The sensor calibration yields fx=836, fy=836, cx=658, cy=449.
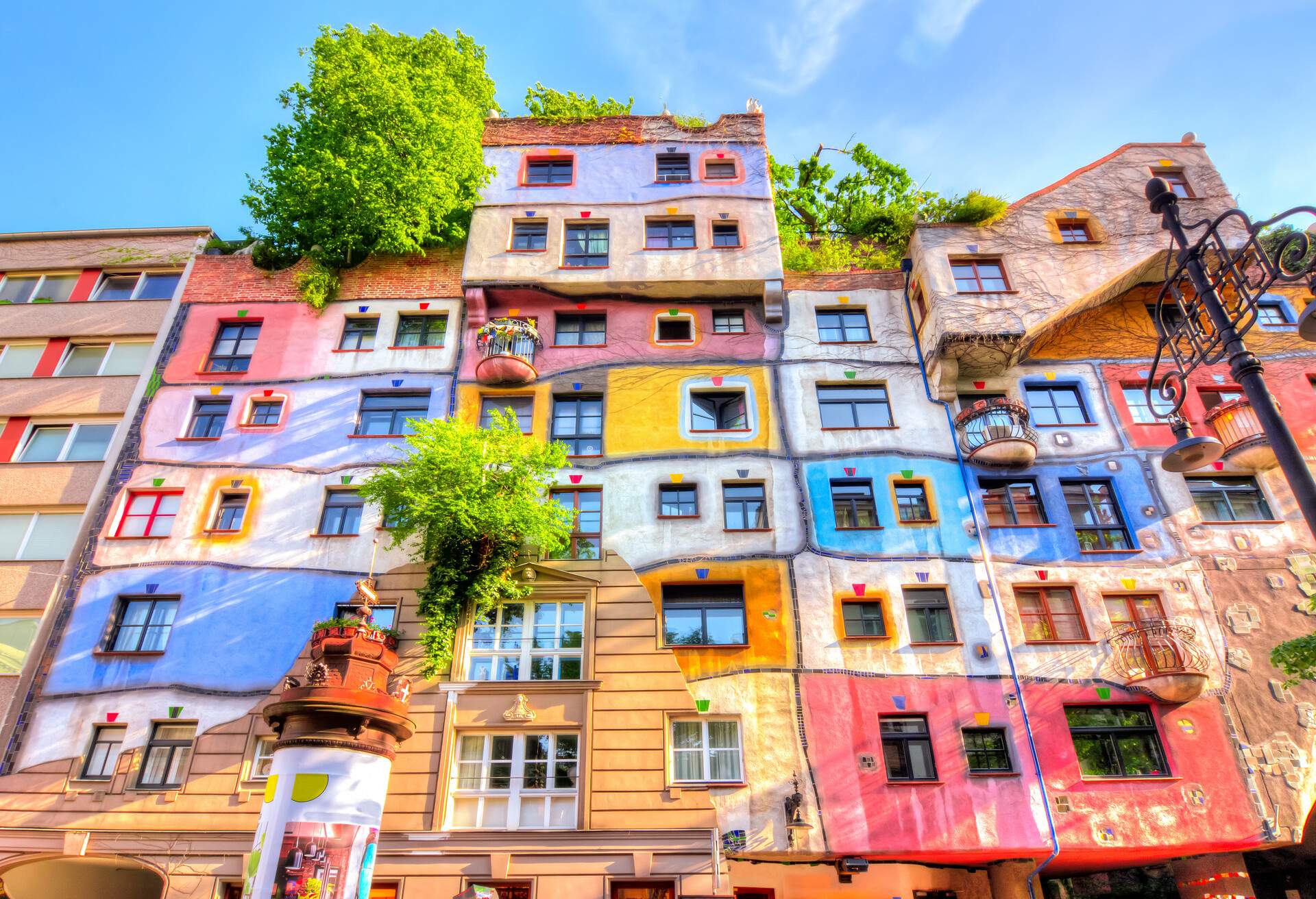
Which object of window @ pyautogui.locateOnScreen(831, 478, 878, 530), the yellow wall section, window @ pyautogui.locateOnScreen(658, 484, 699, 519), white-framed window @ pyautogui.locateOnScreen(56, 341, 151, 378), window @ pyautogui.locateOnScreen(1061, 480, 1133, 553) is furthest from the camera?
white-framed window @ pyautogui.locateOnScreen(56, 341, 151, 378)

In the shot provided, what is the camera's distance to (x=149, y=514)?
20.3m

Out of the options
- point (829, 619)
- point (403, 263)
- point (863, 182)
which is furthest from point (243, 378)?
point (863, 182)

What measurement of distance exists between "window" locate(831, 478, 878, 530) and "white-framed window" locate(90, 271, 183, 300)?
64.6 ft

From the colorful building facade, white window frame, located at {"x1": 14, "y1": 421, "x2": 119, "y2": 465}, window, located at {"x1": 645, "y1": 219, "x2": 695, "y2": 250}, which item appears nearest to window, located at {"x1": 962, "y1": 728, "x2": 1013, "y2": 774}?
the colorful building facade

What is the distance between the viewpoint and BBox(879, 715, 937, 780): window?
55.1 ft

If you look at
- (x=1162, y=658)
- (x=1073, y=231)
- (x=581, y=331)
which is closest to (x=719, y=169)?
(x=581, y=331)

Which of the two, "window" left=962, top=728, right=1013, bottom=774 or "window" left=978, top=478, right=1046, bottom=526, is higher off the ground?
"window" left=978, top=478, right=1046, bottom=526

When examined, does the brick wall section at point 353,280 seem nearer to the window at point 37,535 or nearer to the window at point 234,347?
the window at point 234,347

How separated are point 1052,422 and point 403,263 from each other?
59.9 ft

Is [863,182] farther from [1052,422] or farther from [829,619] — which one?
[829,619]

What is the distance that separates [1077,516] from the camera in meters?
20.0

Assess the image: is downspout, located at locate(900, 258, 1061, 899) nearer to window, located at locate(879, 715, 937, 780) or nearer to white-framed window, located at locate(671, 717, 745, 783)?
window, located at locate(879, 715, 937, 780)

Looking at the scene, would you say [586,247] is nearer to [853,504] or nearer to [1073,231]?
[853,504]

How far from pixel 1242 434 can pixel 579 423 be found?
53.0 ft
